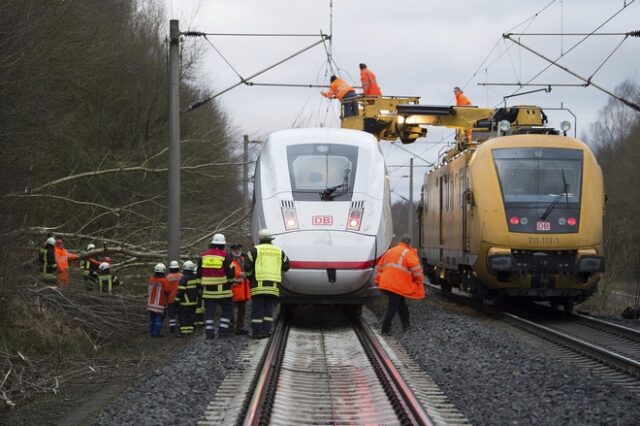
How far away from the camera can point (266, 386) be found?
9055 mm

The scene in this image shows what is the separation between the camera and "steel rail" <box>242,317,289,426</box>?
768 cm

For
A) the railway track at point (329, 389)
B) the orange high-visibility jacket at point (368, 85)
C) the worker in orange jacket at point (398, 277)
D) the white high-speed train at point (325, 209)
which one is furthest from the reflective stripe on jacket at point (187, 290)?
the orange high-visibility jacket at point (368, 85)

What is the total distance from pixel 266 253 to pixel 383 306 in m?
6.72

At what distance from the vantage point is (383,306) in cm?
1952

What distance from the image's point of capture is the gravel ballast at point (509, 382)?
8086 mm

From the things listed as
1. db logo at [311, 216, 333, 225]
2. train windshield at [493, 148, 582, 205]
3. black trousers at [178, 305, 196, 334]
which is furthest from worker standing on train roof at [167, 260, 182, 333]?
train windshield at [493, 148, 582, 205]

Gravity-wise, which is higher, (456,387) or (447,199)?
(447,199)

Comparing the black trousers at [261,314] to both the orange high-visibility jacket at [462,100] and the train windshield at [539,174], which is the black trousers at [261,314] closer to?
the train windshield at [539,174]

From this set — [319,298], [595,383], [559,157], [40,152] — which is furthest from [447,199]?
[595,383]

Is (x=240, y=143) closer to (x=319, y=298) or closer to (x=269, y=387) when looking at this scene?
(x=319, y=298)

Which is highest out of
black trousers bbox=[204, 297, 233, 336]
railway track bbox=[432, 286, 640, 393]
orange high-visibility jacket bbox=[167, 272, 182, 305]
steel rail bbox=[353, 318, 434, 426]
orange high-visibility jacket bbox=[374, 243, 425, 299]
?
orange high-visibility jacket bbox=[374, 243, 425, 299]

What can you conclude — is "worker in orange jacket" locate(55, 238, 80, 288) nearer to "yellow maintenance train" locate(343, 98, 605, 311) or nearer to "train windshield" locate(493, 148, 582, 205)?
"yellow maintenance train" locate(343, 98, 605, 311)

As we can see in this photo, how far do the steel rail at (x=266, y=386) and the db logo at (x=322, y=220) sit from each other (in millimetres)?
1967

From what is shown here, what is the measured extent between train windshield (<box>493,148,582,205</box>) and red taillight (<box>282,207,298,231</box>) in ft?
14.6
